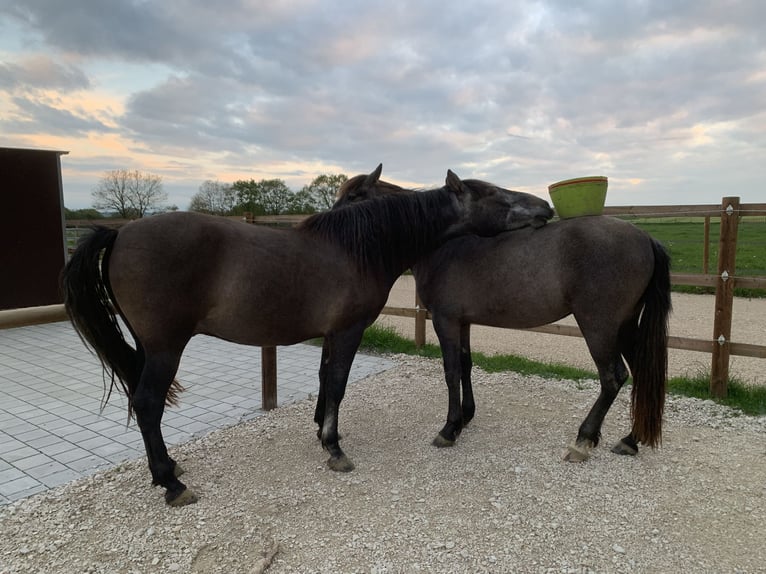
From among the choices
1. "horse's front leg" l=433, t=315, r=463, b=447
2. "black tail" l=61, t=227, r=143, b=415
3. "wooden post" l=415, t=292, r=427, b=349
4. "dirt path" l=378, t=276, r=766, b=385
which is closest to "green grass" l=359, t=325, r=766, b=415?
"wooden post" l=415, t=292, r=427, b=349

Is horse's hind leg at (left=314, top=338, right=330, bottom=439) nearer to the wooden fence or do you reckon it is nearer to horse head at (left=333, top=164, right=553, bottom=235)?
the wooden fence

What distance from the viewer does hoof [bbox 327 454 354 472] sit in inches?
118

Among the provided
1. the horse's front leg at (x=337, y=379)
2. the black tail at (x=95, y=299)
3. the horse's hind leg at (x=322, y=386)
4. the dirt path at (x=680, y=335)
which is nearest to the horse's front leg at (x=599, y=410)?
the horse's front leg at (x=337, y=379)

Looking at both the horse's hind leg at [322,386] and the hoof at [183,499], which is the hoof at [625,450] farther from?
the hoof at [183,499]

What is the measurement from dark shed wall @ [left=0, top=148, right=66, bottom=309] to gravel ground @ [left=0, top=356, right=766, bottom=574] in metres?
6.43

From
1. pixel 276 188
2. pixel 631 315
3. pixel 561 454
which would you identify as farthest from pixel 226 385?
pixel 276 188

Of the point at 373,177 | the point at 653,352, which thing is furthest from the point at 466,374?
the point at 373,177

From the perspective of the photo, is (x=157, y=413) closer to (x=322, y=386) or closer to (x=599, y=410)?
(x=322, y=386)

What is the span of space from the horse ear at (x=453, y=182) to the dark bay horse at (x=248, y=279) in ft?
0.04

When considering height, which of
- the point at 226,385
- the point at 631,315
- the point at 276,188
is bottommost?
the point at 226,385

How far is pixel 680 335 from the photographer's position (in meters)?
7.11

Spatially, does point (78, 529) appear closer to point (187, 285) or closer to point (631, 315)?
point (187, 285)

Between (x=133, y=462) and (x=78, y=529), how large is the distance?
700 millimetres

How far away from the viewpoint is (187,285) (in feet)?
8.00
